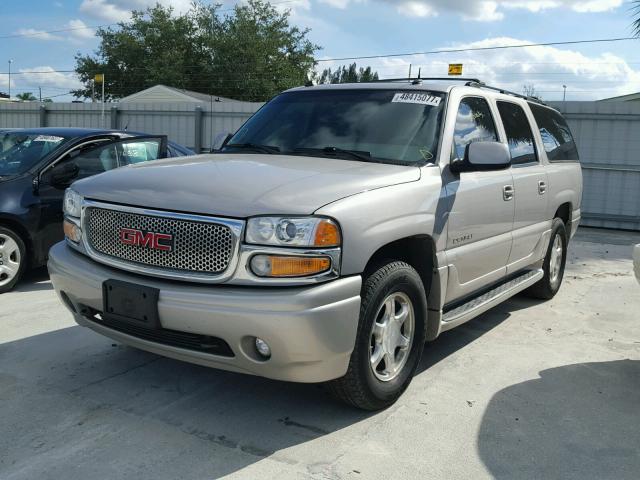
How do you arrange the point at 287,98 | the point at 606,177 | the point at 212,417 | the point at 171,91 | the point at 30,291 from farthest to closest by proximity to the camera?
1. the point at 171,91
2. the point at 606,177
3. the point at 30,291
4. the point at 287,98
5. the point at 212,417

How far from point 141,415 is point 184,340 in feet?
1.96

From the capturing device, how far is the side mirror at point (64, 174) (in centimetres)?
621

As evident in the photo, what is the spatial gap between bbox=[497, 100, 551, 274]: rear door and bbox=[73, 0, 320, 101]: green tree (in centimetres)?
4463

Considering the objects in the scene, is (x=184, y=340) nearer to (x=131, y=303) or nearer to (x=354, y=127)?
(x=131, y=303)

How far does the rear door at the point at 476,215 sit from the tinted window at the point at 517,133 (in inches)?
10.3

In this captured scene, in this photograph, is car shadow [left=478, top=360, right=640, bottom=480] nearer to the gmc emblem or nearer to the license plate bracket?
the license plate bracket

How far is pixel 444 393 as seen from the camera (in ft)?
12.4

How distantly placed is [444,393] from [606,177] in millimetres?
10058

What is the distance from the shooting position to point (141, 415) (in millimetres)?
3314

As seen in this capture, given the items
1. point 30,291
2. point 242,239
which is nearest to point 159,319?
point 242,239

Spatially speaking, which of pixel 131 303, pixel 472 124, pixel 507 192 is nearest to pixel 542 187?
pixel 507 192

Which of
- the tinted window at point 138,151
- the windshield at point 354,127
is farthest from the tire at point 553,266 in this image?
the tinted window at point 138,151

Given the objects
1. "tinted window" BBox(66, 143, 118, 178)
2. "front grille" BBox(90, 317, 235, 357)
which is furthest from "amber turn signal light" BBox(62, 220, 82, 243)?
"tinted window" BBox(66, 143, 118, 178)

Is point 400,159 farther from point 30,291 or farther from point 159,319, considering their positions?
point 30,291
